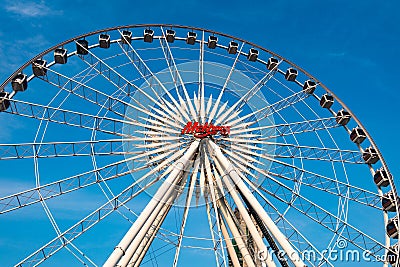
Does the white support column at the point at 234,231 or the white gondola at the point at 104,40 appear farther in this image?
the white gondola at the point at 104,40

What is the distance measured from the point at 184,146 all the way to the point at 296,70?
905 cm

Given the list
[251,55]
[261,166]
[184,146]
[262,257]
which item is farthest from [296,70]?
[262,257]

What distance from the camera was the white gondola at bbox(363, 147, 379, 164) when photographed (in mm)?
26188

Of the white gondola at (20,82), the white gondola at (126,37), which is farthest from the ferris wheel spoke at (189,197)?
the white gondola at (20,82)

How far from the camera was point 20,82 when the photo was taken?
22375mm

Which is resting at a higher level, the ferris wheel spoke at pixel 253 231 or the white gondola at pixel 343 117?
the white gondola at pixel 343 117

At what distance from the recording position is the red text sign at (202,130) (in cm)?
2283

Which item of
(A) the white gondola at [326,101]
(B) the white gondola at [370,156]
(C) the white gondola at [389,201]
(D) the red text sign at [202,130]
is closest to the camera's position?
(D) the red text sign at [202,130]

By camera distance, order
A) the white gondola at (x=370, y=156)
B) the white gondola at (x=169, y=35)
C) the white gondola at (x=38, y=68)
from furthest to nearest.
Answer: the white gondola at (x=169, y=35)
the white gondola at (x=370, y=156)
the white gondola at (x=38, y=68)

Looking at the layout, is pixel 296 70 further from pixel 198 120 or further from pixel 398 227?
pixel 398 227

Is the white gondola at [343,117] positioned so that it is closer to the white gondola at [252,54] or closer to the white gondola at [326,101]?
the white gondola at [326,101]

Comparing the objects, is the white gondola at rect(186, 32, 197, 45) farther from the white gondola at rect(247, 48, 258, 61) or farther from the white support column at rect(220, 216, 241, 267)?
the white support column at rect(220, 216, 241, 267)

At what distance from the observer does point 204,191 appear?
22.8 metres

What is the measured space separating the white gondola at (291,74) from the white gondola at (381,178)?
6.76 metres
